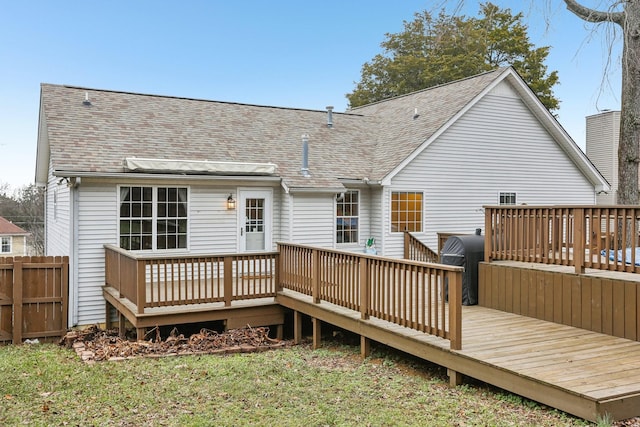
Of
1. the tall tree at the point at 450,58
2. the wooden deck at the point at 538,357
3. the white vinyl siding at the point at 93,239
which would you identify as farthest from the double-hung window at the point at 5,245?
the wooden deck at the point at 538,357

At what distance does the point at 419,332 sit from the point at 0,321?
7.46 m

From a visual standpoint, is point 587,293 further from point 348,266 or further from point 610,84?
point 610,84

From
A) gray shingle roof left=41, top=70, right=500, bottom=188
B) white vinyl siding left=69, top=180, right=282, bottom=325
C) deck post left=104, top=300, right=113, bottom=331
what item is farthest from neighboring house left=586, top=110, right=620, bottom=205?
deck post left=104, top=300, right=113, bottom=331

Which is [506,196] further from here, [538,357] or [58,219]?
[58,219]

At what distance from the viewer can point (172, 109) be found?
44.4ft

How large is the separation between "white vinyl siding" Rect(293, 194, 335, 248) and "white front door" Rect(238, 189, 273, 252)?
2.06ft

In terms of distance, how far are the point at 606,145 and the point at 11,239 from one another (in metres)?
30.5

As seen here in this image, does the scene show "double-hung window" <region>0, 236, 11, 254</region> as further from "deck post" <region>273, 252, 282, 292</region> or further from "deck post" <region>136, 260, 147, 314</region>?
"deck post" <region>273, 252, 282, 292</region>

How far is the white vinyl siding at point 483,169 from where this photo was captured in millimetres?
13219

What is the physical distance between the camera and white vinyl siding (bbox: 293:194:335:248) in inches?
453

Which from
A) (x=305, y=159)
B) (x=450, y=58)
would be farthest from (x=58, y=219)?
(x=450, y=58)

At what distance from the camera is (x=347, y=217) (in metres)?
12.7

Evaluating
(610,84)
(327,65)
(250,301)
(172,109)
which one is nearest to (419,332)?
(250,301)

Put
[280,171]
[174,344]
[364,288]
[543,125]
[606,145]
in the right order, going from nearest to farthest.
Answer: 1. [364,288]
2. [174,344]
3. [280,171]
4. [543,125]
5. [606,145]
